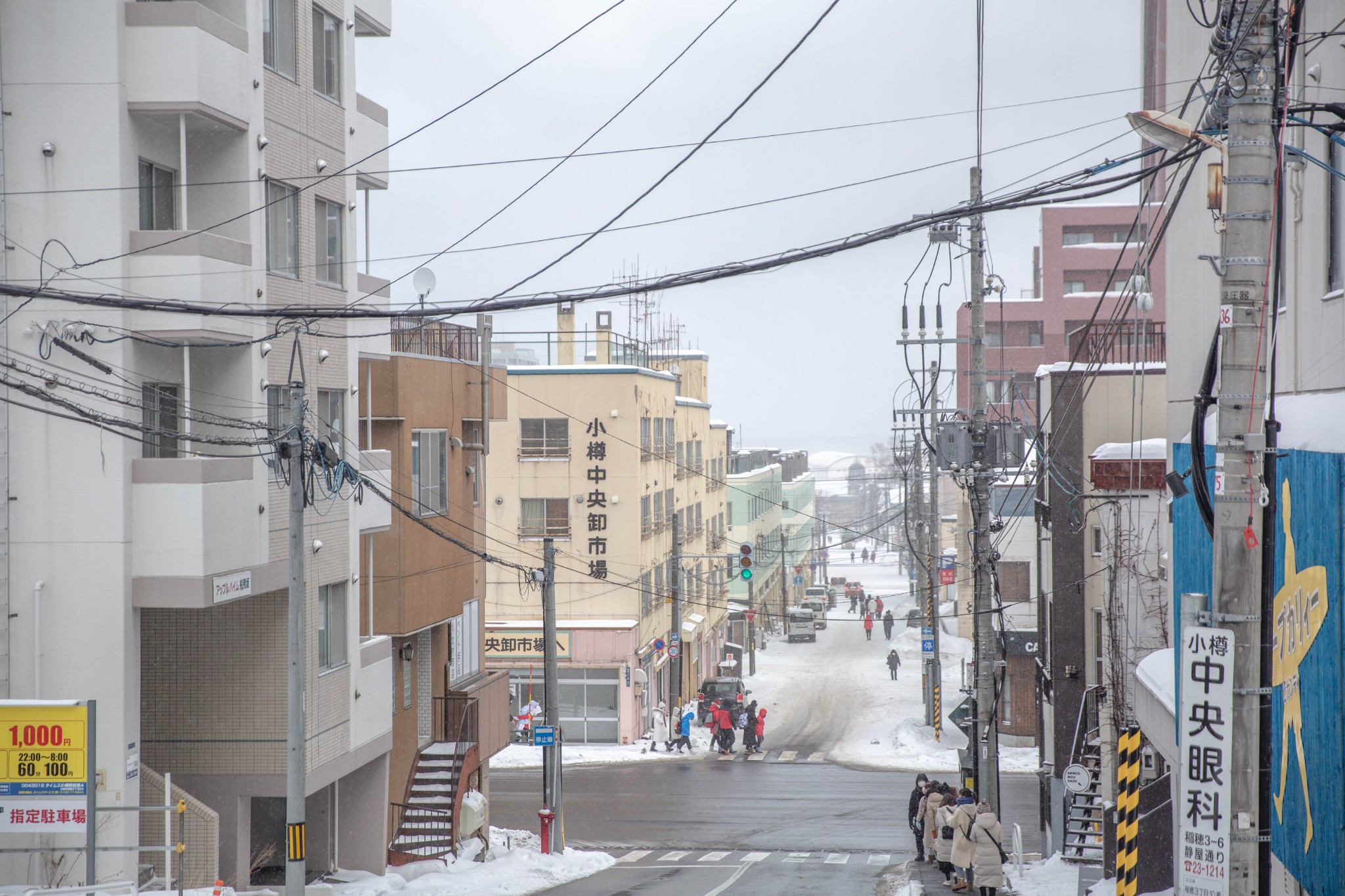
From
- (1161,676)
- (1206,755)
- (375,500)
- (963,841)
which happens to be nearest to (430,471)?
(375,500)

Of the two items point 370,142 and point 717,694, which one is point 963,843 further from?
point 717,694

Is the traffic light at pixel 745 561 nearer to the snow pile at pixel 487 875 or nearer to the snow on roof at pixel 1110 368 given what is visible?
the snow on roof at pixel 1110 368

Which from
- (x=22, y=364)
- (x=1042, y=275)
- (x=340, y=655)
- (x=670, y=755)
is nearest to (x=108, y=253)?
(x=22, y=364)

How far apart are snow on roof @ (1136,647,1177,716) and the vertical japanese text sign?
19.1 feet

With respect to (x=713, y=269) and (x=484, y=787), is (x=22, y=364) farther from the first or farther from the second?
(x=484, y=787)

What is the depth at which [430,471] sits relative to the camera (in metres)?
24.0

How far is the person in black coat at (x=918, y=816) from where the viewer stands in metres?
22.2

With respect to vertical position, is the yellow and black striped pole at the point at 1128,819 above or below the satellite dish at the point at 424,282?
below

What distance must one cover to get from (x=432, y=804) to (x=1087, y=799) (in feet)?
41.5

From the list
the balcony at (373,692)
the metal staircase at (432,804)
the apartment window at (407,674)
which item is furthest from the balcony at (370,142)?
the metal staircase at (432,804)

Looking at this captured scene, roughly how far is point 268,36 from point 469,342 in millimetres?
10458

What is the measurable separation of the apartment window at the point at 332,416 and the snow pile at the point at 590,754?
2114 cm

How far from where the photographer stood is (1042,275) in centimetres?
6950

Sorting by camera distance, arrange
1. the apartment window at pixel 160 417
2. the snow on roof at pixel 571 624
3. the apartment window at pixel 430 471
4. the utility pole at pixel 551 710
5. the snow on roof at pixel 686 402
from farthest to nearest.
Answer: the snow on roof at pixel 686 402, the snow on roof at pixel 571 624, the utility pole at pixel 551 710, the apartment window at pixel 430 471, the apartment window at pixel 160 417
